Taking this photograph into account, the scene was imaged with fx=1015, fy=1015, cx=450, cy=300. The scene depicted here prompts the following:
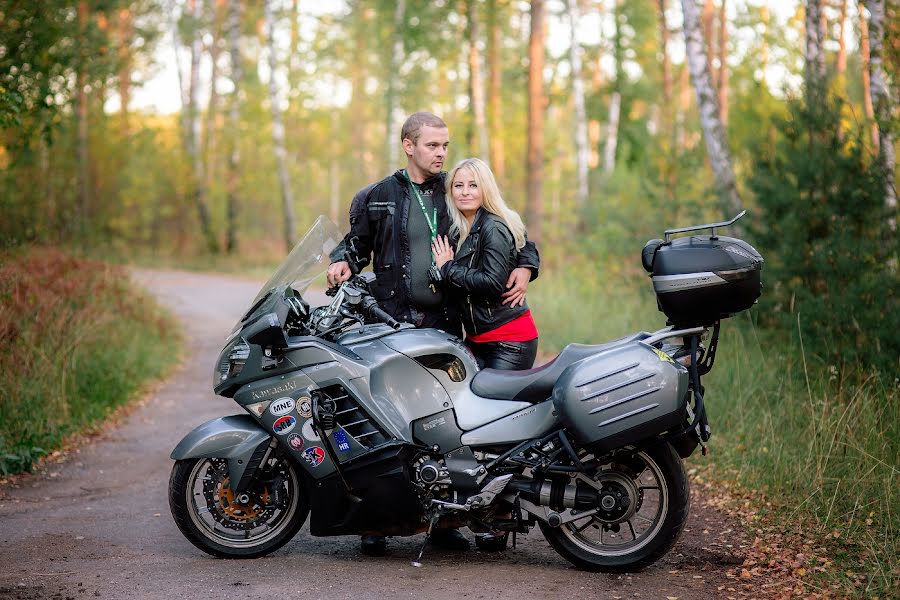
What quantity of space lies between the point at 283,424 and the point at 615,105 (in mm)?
31661

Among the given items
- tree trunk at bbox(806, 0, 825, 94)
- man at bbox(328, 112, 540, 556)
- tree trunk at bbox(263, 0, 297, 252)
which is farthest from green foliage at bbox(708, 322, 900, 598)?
tree trunk at bbox(263, 0, 297, 252)

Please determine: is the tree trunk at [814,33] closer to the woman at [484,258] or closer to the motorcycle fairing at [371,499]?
the woman at [484,258]

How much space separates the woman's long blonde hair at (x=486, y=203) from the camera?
5.33 m

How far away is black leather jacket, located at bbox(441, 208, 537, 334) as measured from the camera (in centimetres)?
521

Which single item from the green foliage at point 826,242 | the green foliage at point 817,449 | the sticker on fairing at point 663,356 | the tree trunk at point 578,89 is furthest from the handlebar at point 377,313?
the tree trunk at point 578,89

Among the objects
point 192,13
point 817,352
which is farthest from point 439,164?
point 192,13

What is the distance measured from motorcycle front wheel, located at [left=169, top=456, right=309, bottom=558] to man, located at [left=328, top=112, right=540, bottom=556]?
468mm

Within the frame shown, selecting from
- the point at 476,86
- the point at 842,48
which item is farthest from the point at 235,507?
the point at 476,86

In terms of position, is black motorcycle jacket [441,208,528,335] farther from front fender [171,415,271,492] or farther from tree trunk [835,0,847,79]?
tree trunk [835,0,847,79]

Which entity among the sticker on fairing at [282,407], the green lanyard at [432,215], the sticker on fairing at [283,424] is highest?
the green lanyard at [432,215]

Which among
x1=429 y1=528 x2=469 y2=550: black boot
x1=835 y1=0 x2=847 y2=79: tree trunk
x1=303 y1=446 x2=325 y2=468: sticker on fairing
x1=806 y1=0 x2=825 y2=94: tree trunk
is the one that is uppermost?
x1=835 y1=0 x2=847 y2=79: tree trunk

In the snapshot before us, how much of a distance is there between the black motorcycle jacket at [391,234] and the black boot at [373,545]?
Answer: 1.18m

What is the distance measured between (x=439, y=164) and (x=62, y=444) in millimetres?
4378

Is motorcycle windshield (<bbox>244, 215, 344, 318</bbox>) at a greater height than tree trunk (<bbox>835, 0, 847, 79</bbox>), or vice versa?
tree trunk (<bbox>835, 0, 847, 79</bbox>)
